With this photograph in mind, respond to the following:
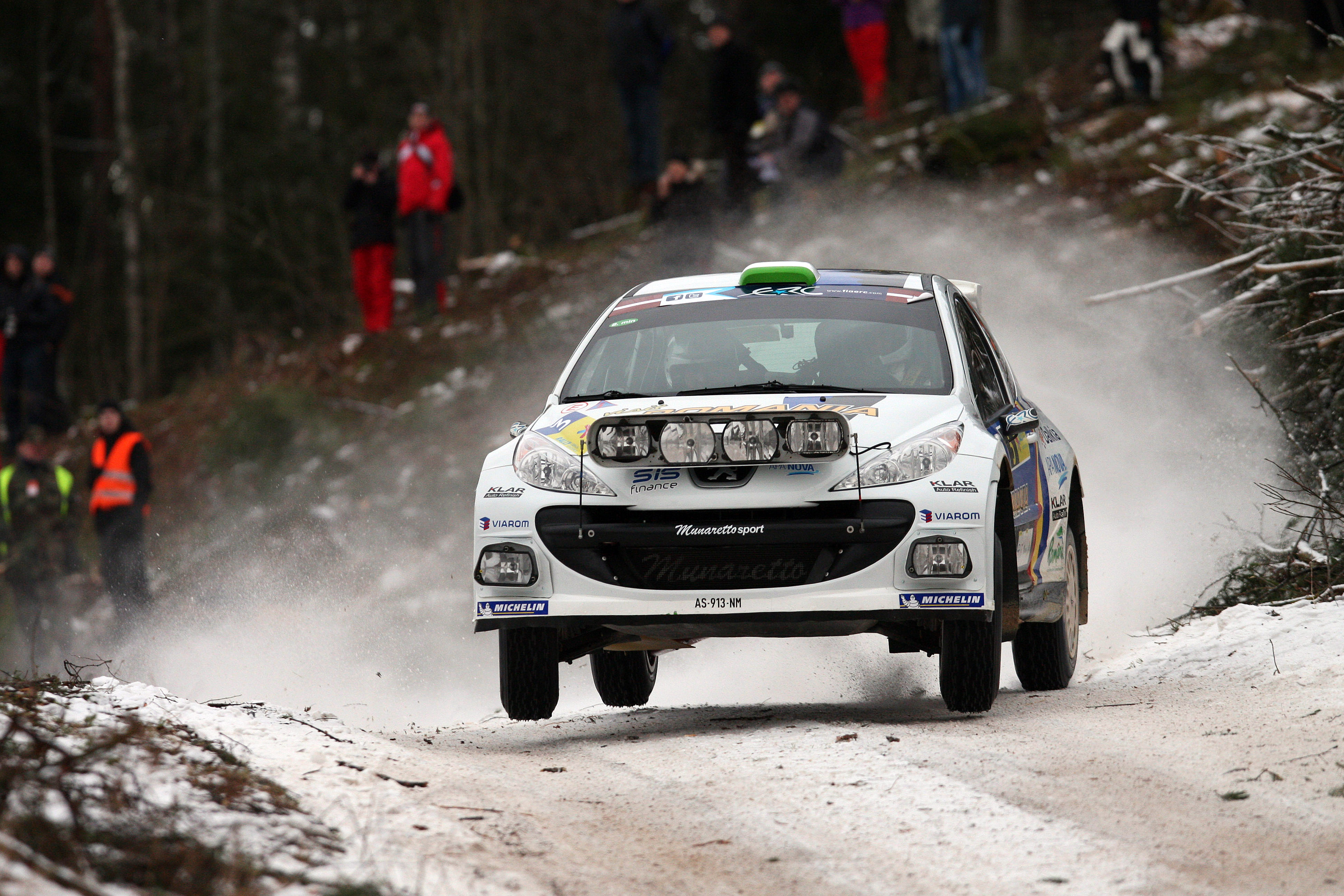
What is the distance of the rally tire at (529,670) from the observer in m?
6.93

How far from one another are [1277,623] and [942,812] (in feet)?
11.4

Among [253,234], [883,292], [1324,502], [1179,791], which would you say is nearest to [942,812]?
[1179,791]

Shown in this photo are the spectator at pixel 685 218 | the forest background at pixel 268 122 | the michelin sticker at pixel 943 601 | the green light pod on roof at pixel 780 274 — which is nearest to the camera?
the michelin sticker at pixel 943 601

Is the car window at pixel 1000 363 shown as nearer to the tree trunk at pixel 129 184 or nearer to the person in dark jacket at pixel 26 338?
the person in dark jacket at pixel 26 338

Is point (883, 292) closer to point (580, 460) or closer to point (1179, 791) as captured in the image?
point (580, 460)

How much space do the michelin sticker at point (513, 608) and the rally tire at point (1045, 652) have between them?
2.60m

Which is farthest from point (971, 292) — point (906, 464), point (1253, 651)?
point (906, 464)

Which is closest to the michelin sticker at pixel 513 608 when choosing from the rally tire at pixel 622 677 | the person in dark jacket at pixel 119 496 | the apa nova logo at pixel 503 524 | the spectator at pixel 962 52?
the apa nova logo at pixel 503 524

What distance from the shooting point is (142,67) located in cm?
3859

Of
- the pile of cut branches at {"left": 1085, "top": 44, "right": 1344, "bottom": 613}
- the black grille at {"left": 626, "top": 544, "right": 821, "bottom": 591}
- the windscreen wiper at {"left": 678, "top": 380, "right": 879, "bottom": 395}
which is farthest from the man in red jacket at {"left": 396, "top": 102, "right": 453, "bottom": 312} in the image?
the black grille at {"left": 626, "top": 544, "right": 821, "bottom": 591}

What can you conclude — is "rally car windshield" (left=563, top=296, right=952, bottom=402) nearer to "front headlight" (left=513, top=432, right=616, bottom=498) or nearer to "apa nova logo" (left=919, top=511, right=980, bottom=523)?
"front headlight" (left=513, top=432, right=616, bottom=498)

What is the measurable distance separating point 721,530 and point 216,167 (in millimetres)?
33331

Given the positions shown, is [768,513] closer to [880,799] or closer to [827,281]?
[880,799]

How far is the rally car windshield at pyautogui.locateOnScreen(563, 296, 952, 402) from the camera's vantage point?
23.7 ft
